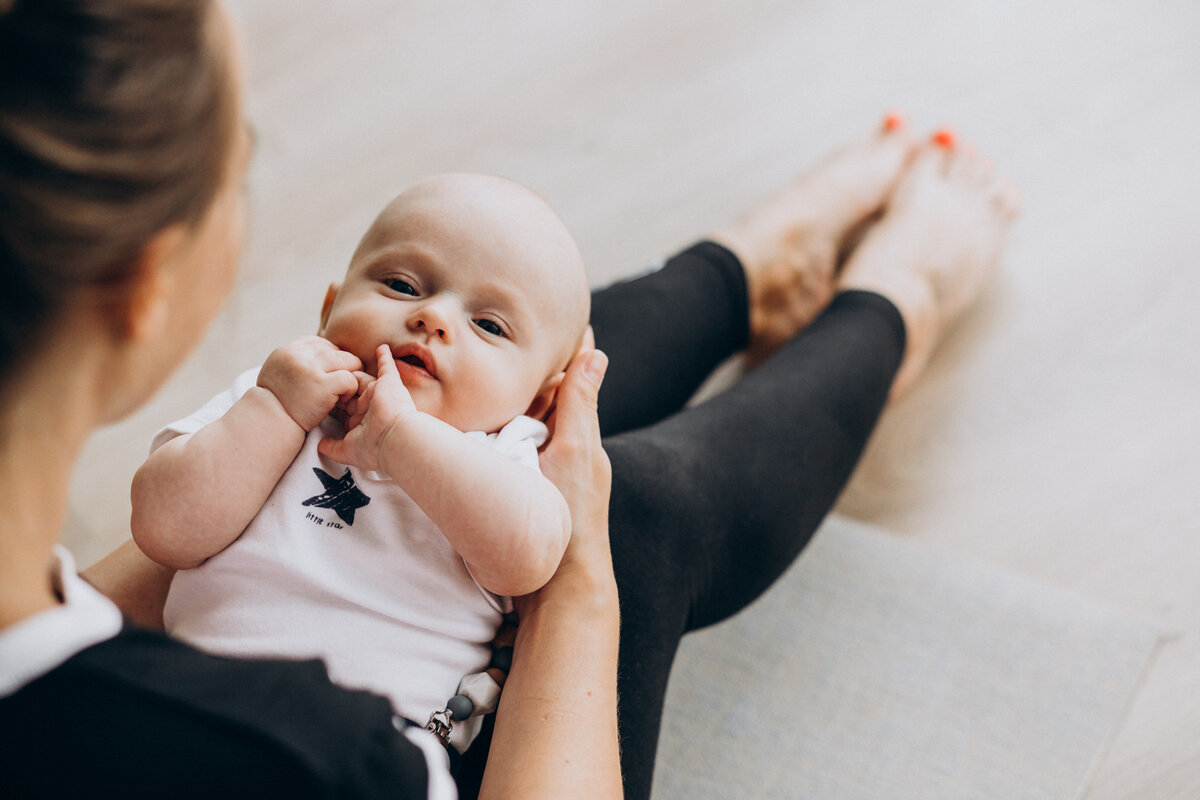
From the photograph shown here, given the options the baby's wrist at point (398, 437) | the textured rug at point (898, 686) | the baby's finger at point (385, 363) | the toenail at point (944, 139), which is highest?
the toenail at point (944, 139)

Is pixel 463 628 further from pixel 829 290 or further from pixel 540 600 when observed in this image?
pixel 829 290

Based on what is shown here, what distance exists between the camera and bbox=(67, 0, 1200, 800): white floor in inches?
51.2

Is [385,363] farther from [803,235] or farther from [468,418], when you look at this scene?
[803,235]

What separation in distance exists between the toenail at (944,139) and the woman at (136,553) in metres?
0.78

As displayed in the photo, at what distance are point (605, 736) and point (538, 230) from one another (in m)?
0.45

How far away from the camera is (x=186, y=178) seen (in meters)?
0.47

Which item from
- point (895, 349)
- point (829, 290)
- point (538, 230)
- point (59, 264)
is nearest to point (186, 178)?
point (59, 264)

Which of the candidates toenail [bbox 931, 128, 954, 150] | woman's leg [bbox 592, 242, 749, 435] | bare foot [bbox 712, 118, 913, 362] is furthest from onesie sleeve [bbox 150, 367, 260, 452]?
toenail [bbox 931, 128, 954, 150]

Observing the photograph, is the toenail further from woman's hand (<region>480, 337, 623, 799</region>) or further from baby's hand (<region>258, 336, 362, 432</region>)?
baby's hand (<region>258, 336, 362, 432</region>)

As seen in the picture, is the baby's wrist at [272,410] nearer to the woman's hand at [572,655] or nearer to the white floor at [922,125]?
the woman's hand at [572,655]

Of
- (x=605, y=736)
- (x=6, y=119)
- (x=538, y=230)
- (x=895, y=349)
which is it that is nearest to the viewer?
(x=6, y=119)

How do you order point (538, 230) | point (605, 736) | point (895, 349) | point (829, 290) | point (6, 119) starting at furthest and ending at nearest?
point (829, 290) → point (895, 349) → point (538, 230) → point (605, 736) → point (6, 119)

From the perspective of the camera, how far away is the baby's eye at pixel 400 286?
33.0 inches

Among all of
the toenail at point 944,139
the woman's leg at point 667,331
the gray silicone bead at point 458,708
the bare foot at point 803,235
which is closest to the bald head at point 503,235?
the woman's leg at point 667,331
